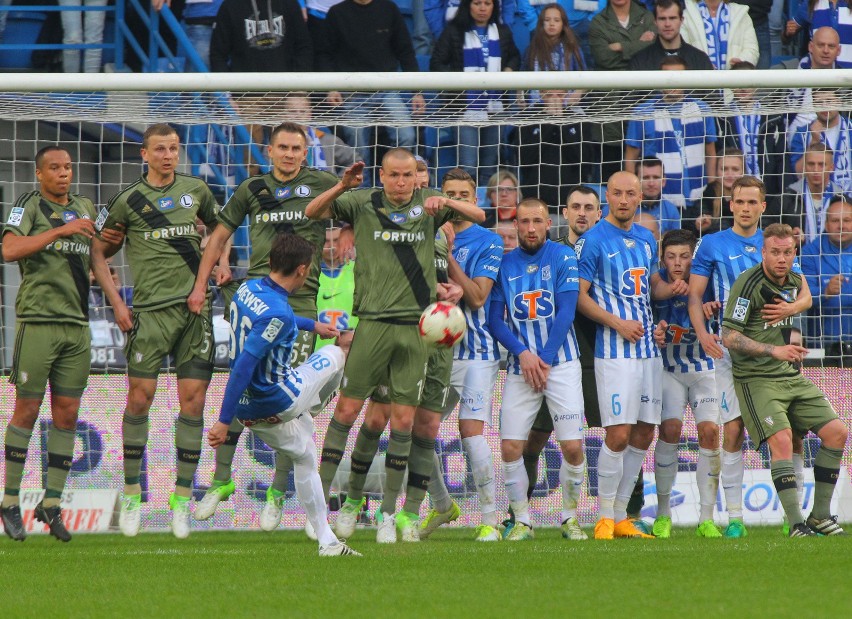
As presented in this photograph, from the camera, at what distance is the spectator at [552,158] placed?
11344 mm

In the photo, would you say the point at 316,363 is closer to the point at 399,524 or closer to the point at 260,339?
the point at 260,339

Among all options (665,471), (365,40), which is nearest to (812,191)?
(665,471)

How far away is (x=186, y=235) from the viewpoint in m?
9.03

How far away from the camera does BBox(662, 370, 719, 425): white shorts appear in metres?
9.30

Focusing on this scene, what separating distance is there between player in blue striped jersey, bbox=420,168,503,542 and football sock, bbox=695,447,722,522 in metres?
1.62

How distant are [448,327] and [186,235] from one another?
2590 millimetres

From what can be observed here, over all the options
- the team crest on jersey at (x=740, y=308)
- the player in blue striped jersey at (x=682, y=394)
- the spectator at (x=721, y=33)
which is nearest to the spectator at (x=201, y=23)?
the spectator at (x=721, y=33)

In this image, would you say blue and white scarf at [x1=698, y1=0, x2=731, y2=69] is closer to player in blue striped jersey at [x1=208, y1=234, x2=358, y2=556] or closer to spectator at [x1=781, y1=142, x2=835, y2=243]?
spectator at [x1=781, y1=142, x2=835, y2=243]

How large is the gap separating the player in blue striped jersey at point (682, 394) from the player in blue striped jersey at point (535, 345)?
2.99ft

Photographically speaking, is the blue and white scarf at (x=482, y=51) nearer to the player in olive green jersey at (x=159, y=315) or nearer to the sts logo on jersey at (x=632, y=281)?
the sts logo on jersey at (x=632, y=281)

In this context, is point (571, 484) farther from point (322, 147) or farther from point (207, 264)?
point (322, 147)

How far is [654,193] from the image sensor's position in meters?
11.1

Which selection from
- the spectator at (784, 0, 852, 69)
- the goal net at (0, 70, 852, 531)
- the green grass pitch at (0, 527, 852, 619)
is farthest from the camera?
the spectator at (784, 0, 852, 69)

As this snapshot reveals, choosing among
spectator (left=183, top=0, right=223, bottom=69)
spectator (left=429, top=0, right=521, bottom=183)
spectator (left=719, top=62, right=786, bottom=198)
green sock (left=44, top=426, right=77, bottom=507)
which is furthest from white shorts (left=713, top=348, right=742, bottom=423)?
spectator (left=183, top=0, right=223, bottom=69)
